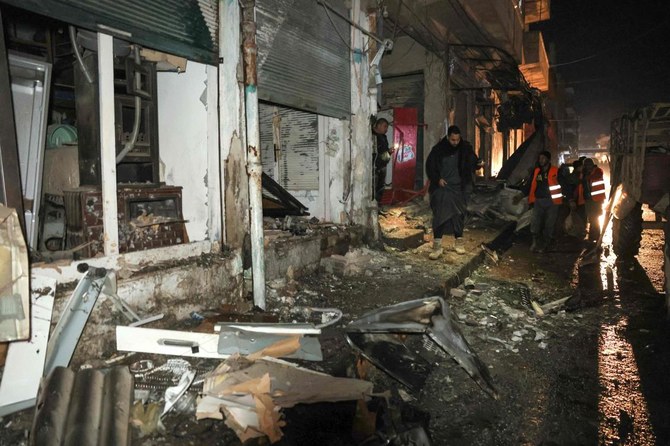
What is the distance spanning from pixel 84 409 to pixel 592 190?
9.94m

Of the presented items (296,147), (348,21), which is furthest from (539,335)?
(348,21)

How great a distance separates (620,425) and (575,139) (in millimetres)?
47800

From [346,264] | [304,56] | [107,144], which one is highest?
[304,56]

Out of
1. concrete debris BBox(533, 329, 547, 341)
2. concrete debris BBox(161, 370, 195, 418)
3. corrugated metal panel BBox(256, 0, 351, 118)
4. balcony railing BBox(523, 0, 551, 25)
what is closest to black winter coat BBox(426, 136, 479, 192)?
corrugated metal panel BBox(256, 0, 351, 118)

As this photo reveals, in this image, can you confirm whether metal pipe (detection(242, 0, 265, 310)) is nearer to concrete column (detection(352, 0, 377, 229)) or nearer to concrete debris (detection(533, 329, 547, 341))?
concrete column (detection(352, 0, 377, 229))

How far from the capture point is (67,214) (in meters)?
3.39

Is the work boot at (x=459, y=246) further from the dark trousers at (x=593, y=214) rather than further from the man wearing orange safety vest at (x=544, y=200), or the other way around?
the dark trousers at (x=593, y=214)

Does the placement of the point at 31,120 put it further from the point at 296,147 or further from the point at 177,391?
the point at 296,147

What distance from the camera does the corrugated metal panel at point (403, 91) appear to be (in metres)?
11.5

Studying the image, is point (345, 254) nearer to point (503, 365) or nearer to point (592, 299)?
point (503, 365)

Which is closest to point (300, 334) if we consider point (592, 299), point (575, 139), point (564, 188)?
point (592, 299)

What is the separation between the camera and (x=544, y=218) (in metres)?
8.54

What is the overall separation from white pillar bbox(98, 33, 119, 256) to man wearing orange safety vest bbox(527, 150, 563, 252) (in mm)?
7962

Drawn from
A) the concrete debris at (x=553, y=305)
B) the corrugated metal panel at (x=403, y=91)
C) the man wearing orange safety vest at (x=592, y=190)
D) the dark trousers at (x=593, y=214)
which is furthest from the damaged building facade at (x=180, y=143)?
Result: the dark trousers at (x=593, y=214)
